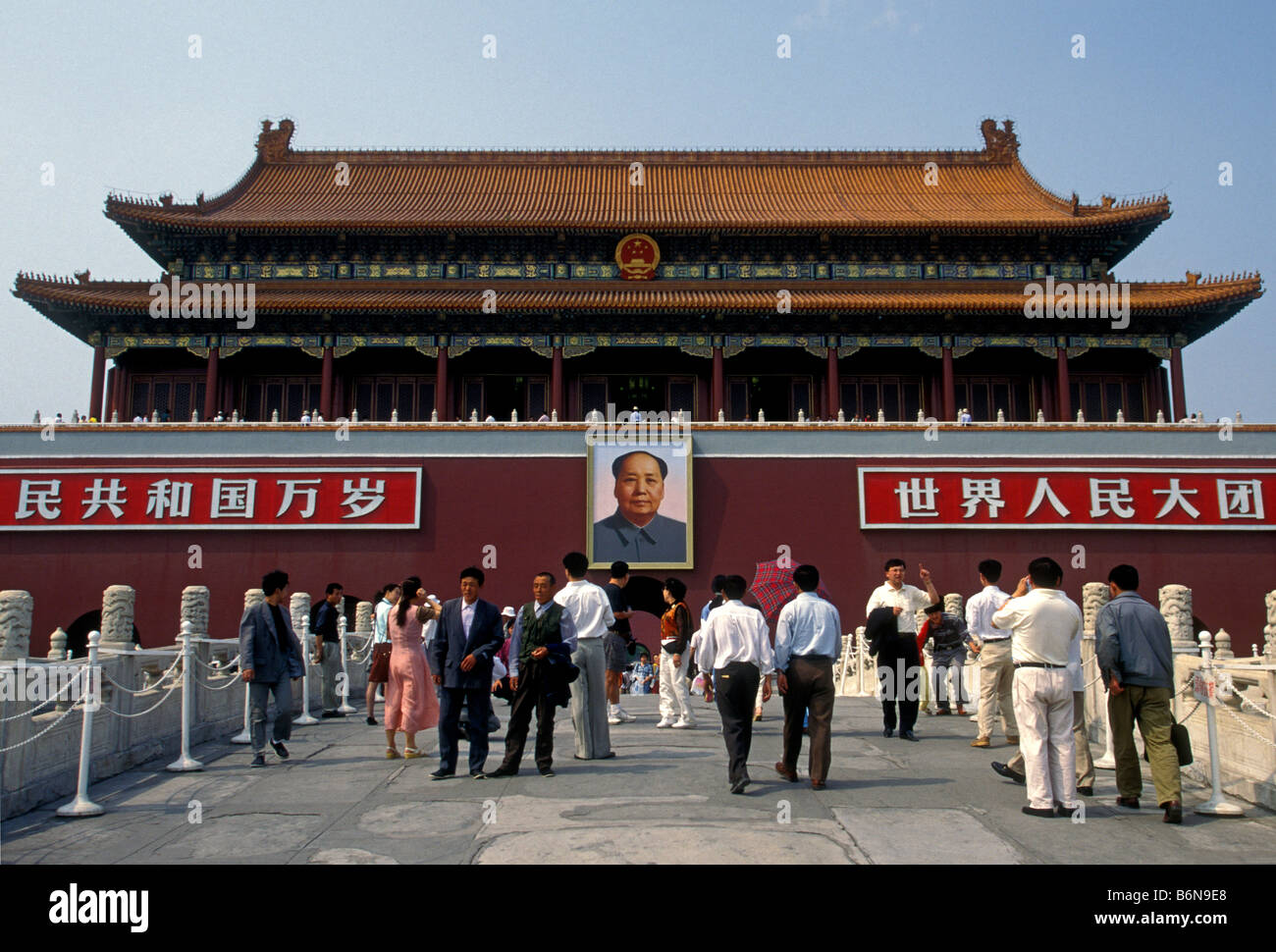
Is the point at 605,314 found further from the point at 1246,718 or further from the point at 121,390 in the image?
the point at 1246,718

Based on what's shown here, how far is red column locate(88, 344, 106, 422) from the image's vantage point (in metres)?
21.0

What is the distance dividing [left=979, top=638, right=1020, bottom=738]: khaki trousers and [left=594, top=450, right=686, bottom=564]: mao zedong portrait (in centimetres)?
1004

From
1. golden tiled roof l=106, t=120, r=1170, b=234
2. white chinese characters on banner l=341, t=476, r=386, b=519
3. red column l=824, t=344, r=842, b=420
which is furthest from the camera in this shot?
golden tiled roof l=106, t=120, r=1170, b=234

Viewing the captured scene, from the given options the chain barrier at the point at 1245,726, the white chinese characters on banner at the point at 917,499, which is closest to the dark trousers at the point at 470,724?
the chain barrier at the point at 1245,726

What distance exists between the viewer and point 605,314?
2083 centimetres

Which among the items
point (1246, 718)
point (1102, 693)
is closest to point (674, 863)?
point (1246, 718)

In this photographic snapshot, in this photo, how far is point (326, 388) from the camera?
20781 mm

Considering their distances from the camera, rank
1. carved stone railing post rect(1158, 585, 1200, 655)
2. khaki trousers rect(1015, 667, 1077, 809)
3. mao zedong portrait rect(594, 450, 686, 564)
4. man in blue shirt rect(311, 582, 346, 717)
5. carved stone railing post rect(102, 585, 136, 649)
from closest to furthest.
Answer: khaki trousers rect(1015, 667, 1077, 809) < man in blue shirt rect(311, 582, 346, 717) < carved stone railing post rect(102, 585, 136, 649) < carved stone railing post rect(1158, 585, 1200, 655) < mao zedong portrait rect(594, 450, 686, 564)

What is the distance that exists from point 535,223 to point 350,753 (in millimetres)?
15108

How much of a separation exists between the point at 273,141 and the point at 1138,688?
2496 cm

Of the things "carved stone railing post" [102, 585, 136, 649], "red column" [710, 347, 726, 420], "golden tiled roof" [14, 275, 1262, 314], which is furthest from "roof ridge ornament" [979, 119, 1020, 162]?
"carved stone railing post" [102, 585, 136, 649]

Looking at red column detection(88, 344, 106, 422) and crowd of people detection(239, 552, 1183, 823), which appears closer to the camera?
crowd of people detection(239, 552, 1183, 823)

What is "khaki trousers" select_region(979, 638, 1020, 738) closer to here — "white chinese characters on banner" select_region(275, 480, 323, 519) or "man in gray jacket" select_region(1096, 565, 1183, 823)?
"man in gray jacket" select_region(1096, 565, 1183, 823)

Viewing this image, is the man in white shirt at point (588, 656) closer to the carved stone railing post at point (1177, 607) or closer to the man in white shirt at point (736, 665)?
the man in white shirt at point (736, 665)
